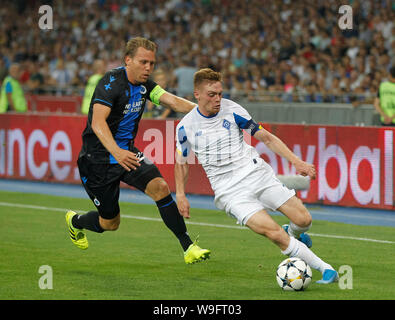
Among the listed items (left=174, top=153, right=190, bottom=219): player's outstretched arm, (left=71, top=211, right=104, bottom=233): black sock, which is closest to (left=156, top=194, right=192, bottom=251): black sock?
(left=174, top=153, right=190, bottom=219): player's outstretched arm

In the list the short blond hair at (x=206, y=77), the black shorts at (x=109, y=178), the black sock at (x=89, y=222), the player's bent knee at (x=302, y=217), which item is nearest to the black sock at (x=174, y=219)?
the black shorts at (x=109, y=178)

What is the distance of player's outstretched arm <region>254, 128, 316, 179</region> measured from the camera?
745 cm

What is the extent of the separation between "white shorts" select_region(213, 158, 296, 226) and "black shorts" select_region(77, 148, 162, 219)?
1.01m

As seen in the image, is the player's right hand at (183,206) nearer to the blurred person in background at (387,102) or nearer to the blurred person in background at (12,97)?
the blurred person in background at (387,102)

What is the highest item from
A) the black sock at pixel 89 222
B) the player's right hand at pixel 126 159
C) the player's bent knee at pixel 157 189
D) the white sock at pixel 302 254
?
the player's right hand at pixel 126 159

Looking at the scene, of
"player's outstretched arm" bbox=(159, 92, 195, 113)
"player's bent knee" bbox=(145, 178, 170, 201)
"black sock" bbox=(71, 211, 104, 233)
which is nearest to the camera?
"player's bent knee" bbox=(145, 178, 170, 201)

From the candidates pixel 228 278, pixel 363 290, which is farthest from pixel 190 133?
pixel 363 290

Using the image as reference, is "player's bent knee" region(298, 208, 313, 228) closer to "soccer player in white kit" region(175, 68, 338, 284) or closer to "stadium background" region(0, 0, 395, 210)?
"soccer player in white kit" region(175, 68, 338, 284)

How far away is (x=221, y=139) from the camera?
809cm

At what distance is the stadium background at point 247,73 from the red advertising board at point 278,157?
21mm

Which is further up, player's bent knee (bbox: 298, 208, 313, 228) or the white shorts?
the white shorts

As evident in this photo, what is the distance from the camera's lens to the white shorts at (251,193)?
308 inches

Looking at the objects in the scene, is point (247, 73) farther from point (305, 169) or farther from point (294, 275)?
point (294, 275)
